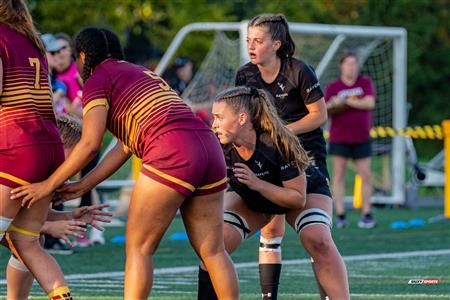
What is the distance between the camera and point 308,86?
785 cm

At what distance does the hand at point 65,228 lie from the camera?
22.6 ft

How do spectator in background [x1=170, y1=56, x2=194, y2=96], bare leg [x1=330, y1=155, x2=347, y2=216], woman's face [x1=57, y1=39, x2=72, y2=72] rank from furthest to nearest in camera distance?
spectator in background [x1=170, y1=56, x2=194, y2=96], bare leg [x1=330, y1=155, x2=347, y2=216], woman's face [x1=57, y1=39, x2=72, y2=72]

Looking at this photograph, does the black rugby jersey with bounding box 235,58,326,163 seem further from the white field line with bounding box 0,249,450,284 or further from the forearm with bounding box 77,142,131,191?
the white field line with bounding box 0,249,450,284

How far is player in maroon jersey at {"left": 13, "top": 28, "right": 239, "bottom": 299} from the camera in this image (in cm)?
628

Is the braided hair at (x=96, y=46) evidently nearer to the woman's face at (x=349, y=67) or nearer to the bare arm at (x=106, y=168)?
the bare arm at (x=106, y=168)

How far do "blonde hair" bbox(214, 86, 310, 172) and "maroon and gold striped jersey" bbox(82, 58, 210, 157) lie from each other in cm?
69

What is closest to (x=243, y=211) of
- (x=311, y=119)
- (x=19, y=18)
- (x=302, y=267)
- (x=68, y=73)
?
(x=311, y=119)

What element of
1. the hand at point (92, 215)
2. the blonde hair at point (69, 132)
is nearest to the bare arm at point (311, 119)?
the blonde hair at point (69, 132)

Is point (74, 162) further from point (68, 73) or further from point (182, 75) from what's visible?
point (182, 75)

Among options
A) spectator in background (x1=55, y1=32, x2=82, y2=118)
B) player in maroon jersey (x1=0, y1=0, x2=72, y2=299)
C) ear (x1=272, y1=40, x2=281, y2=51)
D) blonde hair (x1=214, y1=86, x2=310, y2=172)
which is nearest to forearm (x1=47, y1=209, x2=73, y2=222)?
player in maroon jersey (x1=0, y1=0, x2=72, y2=299)

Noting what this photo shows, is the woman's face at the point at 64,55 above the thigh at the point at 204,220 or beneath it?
beneath

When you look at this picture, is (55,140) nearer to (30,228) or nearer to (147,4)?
(30,228)

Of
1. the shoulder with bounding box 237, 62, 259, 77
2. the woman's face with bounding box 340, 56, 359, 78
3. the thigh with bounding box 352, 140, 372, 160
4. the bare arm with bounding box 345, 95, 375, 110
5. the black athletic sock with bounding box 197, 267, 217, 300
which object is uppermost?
the shoulder with bounding box 237, 62, 259, 77

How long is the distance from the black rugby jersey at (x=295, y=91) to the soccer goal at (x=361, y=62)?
8840 millimetres
